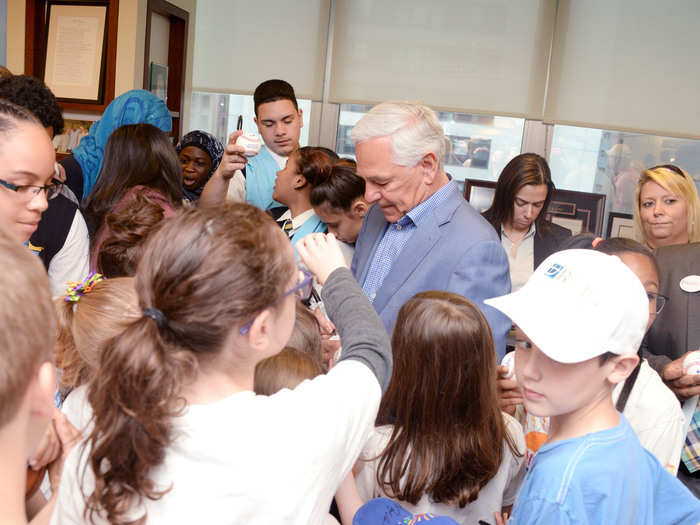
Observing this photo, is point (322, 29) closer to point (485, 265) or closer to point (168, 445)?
point (485, 265)

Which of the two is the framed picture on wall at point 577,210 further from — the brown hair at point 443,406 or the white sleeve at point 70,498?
the white sleeve at point 70,498

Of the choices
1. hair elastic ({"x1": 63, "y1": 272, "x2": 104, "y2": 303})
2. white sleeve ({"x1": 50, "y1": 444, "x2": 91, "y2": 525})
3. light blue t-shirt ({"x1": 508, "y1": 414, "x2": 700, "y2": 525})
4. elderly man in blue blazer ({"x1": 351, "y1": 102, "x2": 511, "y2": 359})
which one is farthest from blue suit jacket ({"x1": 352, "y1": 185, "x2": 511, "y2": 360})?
white sleeve ({"x1": 50, "y1": 444, "x2": 91, "y2": 525})

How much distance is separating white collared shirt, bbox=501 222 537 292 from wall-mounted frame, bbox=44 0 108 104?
2.73 meters

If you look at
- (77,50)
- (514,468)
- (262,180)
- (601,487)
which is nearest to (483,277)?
(514,468)

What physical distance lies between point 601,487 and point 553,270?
356 millimetres

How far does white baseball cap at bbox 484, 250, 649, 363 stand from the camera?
3.19ft

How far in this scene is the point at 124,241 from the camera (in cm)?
170

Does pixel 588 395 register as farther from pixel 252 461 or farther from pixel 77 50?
pixel 77 50

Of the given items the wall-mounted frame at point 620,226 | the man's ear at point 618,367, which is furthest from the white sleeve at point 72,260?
the wall-mounted frame at point 620,226

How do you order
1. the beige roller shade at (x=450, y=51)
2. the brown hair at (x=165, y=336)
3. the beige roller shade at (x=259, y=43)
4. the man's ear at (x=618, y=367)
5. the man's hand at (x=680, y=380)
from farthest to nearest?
the beige roller shade at (x=259, y=43) < the beige roller shade at (x=450, y=51) < the man's hand at (x=680, y=380) < the man's ear at (x=618, y=367) < the brown hair at (x=165, y=336)

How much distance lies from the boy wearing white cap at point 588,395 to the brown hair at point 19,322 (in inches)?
28.1

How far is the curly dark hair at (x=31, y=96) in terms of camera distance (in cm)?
220

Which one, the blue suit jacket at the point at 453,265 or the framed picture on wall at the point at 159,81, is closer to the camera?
the blue suit jacket at the point at 453,265

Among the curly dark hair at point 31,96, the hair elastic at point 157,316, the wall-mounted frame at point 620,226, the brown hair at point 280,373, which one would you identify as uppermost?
the curly dark hair at point 31,96
